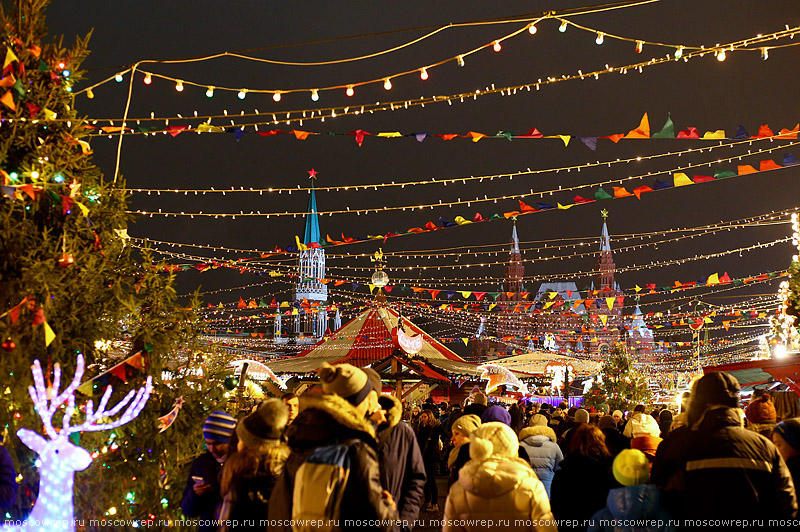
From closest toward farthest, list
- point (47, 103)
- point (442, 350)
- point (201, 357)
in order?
point (47, 103) < point (201, 357) < point (442, 350)

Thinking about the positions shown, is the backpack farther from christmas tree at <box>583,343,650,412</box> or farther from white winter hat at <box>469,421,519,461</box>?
christmas tree at <box>583,343,650,412</box>

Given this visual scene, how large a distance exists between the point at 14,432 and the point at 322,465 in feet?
12.2

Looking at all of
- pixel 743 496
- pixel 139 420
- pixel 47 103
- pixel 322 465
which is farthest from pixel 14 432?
pixel 743 496

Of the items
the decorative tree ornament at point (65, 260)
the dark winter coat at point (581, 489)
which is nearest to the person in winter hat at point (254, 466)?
the dark winter coat at point (581, 489)

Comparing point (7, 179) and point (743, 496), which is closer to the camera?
point (743, 496)

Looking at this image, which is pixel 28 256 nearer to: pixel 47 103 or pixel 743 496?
pixel 47 103

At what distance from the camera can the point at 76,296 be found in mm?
6121

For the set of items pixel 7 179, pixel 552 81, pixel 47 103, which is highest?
pixel 552 81

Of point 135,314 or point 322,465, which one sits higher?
point 135,314

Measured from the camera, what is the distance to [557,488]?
4.92 metres

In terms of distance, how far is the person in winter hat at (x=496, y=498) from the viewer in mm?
3596

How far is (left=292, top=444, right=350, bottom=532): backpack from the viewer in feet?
10.00

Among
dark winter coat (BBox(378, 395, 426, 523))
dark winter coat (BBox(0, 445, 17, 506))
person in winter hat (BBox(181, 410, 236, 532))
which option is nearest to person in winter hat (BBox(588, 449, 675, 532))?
dark winter coat (BBox(378, 395, 426, 523))

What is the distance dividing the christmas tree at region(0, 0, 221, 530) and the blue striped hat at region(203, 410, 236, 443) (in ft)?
5.88
